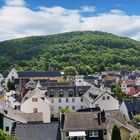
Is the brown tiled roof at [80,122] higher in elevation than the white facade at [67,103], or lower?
lower

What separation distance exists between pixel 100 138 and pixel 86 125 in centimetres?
263

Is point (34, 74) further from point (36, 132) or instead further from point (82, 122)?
point (36, 132)

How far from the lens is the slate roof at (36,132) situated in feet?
157

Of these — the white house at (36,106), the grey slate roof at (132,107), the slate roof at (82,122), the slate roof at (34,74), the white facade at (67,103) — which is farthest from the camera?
the slate roof at (34,74)

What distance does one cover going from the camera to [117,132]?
150ft

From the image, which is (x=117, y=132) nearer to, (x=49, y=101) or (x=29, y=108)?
(x=29, y=108)

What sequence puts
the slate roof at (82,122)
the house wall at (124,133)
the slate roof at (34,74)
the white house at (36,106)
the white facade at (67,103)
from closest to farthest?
the house wall at (124,133)
the slate roof at (82,122)
the white house at (36,106)
the white facade at (67,103)
the slate roof at (34,74)

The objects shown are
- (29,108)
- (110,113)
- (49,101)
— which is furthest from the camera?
(49,101)

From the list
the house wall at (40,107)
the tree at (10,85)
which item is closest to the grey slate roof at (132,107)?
the house wall at (40,107)

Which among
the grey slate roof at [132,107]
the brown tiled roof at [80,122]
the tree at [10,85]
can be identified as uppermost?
the tree at [10,85]

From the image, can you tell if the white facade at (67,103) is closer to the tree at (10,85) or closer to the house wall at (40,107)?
the house wall at (40,107)

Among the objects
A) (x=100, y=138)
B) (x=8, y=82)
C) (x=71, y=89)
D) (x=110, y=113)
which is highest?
(x=8, y=82)

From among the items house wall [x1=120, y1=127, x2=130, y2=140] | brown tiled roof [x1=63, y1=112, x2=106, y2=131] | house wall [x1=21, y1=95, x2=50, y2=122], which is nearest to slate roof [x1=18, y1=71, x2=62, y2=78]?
house wall [x1=21, y1=95, x2=50, y2=122]

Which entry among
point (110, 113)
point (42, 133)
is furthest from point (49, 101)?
point (42, 133)
